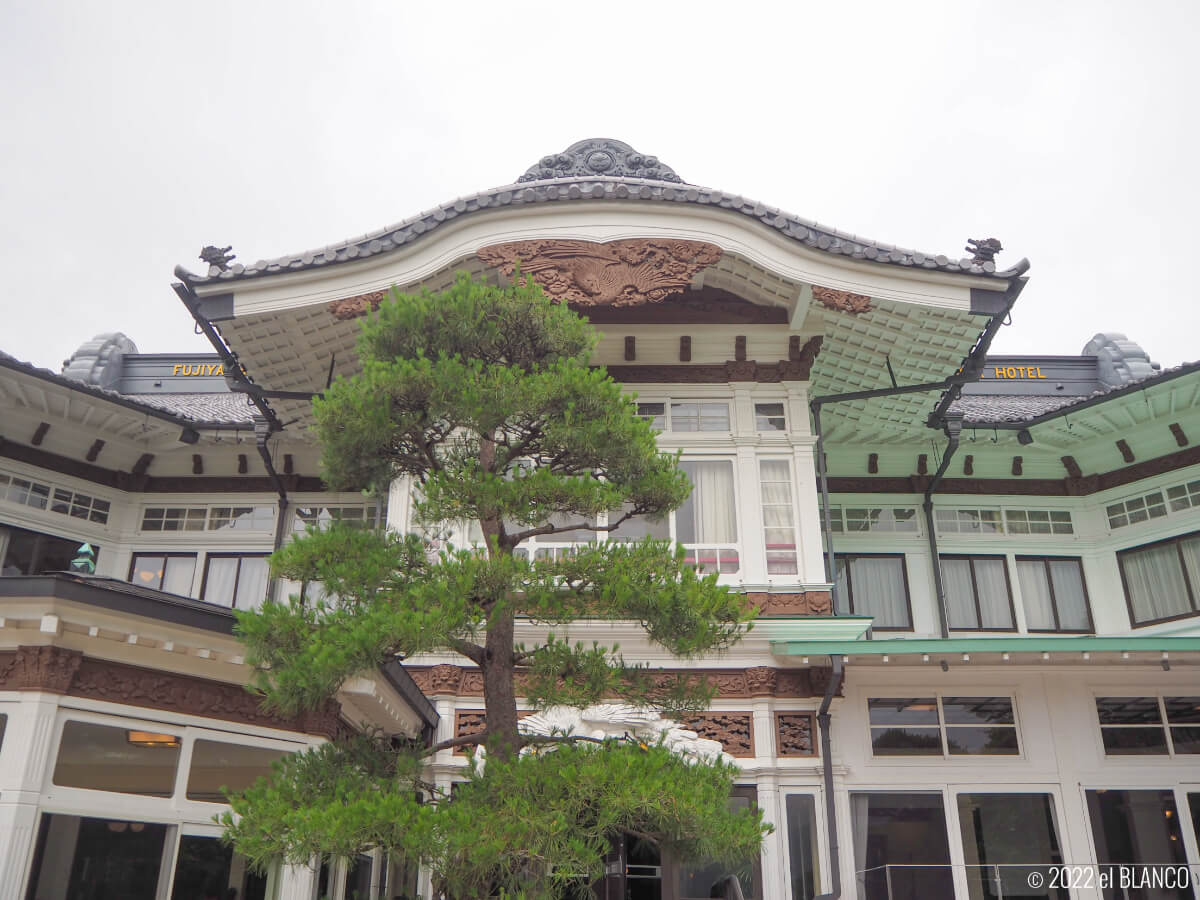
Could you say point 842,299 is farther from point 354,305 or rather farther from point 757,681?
point 354,305

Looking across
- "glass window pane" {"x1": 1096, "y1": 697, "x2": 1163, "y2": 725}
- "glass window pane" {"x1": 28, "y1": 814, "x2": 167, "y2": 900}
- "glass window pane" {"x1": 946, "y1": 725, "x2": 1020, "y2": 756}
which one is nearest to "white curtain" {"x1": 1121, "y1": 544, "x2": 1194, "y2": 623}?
"glass window pane" {"x1": 1096, "y1": 697, "x2": 1163, "y2": 725}

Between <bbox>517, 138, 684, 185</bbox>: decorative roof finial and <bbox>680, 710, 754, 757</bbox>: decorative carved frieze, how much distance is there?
593 centimetres

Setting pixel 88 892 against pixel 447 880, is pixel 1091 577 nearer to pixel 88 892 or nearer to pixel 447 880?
pixel 447 880

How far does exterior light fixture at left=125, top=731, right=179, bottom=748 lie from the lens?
6.55 metres

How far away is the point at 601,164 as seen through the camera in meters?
11.8

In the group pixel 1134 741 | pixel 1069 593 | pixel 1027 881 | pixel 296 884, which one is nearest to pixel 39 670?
pixel 296 884

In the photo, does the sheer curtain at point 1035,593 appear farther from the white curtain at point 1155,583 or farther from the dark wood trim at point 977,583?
the white curtain at point 1155,583

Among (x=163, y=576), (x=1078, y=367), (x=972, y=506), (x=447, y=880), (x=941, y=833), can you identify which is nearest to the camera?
(x=447, y=880)

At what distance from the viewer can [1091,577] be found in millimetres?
13484

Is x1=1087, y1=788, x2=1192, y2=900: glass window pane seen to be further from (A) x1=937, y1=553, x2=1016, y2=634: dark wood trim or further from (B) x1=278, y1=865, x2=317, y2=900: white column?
(B) x1=278, y1=865, x2=317, y2=900: white column

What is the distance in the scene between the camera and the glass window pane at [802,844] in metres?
9.40

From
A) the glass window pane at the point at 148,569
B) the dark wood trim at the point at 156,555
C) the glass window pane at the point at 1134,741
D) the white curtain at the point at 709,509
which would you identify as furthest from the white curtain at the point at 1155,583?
the glass window pane at the point at 148,569

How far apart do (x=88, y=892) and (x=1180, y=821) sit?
31.4 ft

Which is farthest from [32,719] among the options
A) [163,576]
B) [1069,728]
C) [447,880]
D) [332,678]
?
[1069,728]
